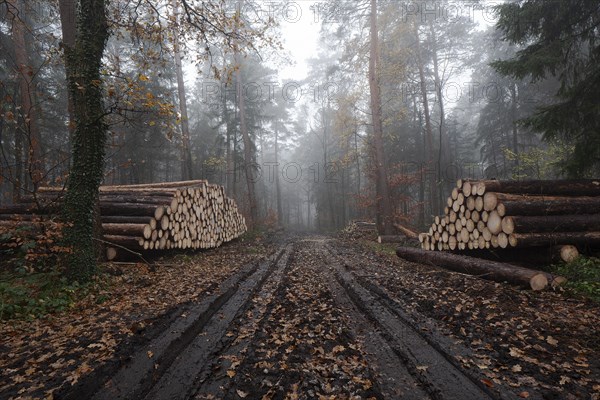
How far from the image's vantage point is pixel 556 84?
17.5 m

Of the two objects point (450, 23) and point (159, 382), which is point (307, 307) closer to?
point (159, 382)

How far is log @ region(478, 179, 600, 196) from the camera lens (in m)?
7.23

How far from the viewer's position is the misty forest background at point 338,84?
7.03m

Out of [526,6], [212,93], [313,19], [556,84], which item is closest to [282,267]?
[526,6]

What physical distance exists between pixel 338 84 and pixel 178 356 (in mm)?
22796

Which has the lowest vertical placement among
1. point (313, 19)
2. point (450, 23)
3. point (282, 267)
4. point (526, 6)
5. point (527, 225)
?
point (282, 267)

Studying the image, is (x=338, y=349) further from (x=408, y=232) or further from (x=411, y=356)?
(x=408, y=232)

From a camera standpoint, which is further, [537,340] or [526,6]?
[526,6]

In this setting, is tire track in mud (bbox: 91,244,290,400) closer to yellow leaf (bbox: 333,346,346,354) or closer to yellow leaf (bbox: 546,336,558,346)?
yellow leaf (bbox: 333,346,346,354)

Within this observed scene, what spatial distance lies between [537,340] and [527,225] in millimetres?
3710

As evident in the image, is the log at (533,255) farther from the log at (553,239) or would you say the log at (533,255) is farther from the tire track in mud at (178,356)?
the tire track in mud at (178,356)

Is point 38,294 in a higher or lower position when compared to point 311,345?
higher

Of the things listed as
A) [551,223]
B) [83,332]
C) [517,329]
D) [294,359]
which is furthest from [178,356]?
[551,223]

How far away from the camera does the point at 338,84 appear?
75.5 ft
